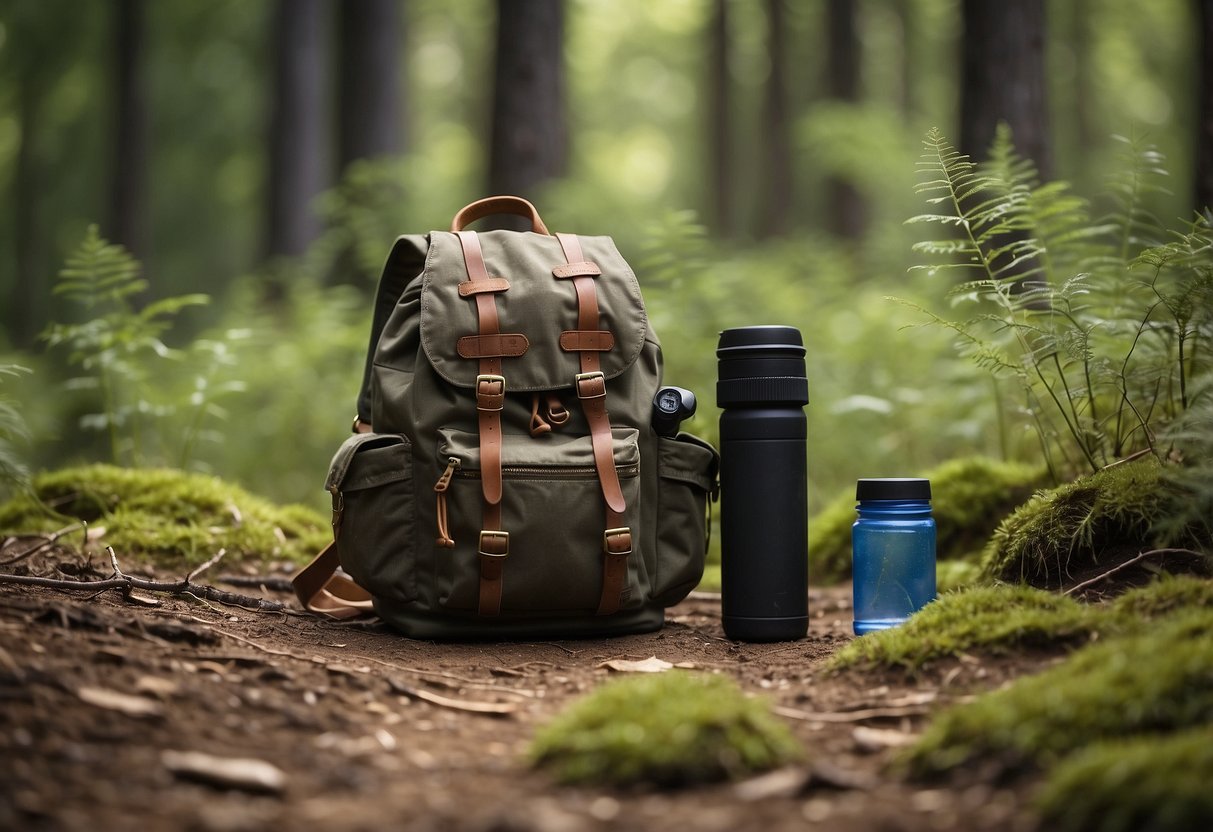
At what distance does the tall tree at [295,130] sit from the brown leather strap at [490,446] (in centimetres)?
1067

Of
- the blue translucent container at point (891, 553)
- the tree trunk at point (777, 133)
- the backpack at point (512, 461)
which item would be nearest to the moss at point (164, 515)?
the backpack at point (512, 461)

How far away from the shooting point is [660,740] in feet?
6.48

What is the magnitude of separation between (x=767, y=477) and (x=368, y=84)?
34.8 ft

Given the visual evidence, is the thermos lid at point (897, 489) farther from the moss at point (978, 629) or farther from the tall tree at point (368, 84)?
the tall tree at point (368, 84)

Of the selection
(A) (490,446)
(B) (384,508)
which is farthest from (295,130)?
(A) (490,446)

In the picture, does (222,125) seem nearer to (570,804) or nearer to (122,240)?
(122,240)

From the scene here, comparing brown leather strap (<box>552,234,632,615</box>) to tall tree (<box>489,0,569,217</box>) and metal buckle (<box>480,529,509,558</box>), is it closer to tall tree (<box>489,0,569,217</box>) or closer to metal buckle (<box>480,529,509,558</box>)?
metal buckle (<box>480,529,509,558</box>)

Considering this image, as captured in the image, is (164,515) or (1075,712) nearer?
(1075,712)

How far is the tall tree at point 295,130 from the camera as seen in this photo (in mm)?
13398

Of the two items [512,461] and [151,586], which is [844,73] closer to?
[512,461]

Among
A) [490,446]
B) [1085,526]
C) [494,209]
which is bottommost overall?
[1085,526]

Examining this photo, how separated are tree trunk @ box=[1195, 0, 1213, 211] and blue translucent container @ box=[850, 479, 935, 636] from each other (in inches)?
80.4

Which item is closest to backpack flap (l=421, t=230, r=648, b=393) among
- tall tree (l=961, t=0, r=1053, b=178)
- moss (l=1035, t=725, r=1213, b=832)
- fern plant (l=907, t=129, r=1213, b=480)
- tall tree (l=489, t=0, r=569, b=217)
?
fern plant (l=907, t=129, r=1213, b=480)

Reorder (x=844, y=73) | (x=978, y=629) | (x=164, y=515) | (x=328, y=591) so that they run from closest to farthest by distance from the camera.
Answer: (x=978, y=629) < (x=328, y=591) < (x=164, y=515) < (x=844, y=73)
